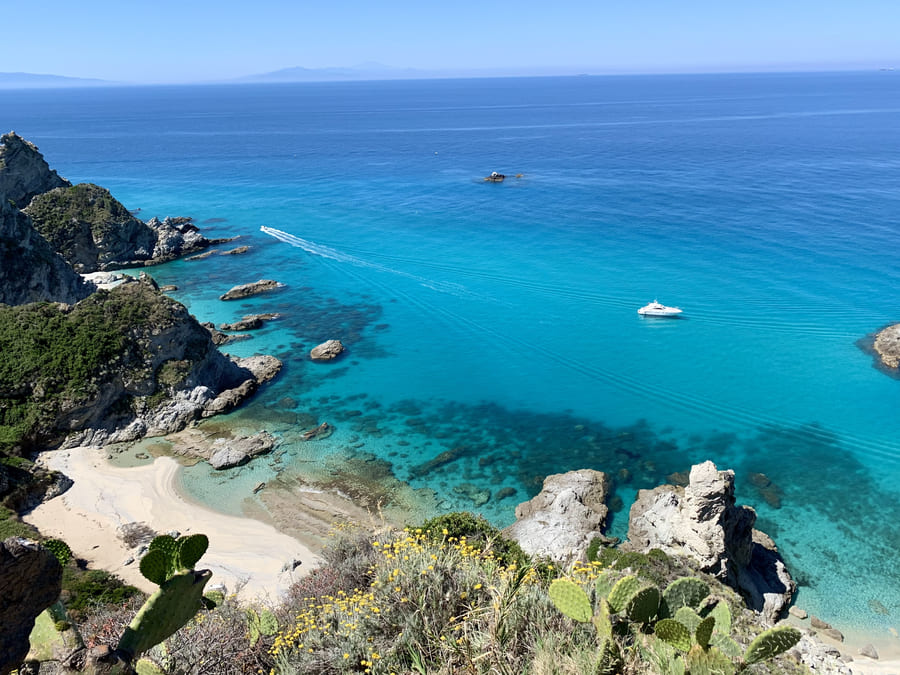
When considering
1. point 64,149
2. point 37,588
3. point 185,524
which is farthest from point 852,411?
point 64,149

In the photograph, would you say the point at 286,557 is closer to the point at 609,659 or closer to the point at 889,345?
the point at 609,659

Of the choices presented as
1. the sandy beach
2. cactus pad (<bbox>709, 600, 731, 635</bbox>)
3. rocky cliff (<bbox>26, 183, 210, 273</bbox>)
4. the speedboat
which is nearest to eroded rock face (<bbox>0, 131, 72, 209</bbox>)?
rocky cliff (<bbox>26, 183, 210, 273</bbox>)

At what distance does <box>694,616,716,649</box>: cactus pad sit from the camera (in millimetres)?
8672

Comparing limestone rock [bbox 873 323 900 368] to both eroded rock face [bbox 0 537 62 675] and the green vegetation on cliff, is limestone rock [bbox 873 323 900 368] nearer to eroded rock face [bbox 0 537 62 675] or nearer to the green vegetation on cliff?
the green vegetation on cliff

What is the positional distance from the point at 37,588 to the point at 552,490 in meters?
22.1

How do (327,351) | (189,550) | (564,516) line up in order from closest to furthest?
(189,550)
(564,516)
(327,351)

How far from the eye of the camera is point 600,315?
47094mm

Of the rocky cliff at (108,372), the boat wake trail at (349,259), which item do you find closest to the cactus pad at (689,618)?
the rocky cliff at (108,372)

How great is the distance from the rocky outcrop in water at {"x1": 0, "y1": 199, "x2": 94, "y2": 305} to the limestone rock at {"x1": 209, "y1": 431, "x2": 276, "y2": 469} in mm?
21711

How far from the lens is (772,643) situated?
865 cm

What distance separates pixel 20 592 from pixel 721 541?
21.3 meters

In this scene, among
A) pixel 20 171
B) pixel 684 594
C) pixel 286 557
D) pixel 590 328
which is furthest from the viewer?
pixel 20 171

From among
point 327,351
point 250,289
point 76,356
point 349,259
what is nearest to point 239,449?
point 76,356

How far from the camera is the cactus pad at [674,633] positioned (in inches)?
352
